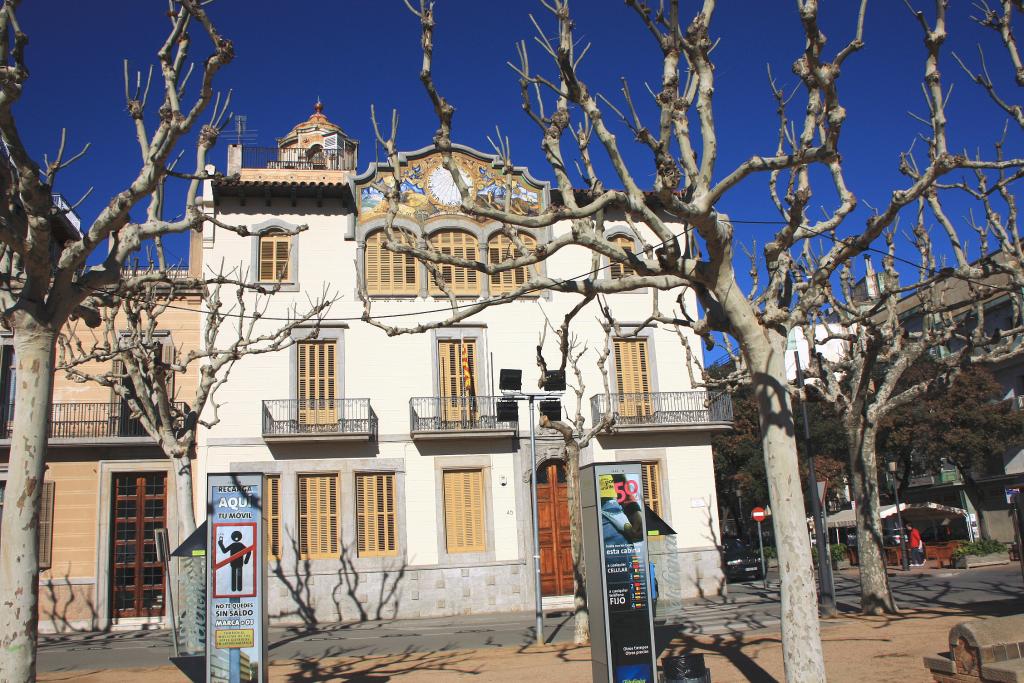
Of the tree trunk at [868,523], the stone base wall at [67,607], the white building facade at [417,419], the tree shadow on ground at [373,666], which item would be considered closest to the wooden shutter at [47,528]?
the stone base wall at [67,607]

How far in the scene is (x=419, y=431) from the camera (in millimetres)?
23516

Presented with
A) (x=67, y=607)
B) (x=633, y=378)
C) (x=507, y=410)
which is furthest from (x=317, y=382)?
(x=633, y=378)

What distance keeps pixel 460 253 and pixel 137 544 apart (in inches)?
471

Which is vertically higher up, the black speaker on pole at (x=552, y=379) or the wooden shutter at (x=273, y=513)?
the black speaker on pole at (x=552, y=379)

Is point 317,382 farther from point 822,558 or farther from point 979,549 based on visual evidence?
point 979,549

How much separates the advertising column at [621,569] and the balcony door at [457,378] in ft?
45.8

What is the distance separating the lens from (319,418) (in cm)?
2358

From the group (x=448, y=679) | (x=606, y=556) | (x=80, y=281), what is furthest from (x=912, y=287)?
(x=80, y=281)

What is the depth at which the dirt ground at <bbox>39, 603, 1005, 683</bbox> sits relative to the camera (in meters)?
10.9

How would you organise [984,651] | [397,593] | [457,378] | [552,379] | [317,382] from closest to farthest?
[984,651] < [552,379] < [397,593] < [317,382] < [457,378]

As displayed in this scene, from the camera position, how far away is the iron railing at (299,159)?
2895cm

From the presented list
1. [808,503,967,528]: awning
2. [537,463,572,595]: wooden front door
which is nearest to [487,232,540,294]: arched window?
[537,463,572,595]: wooden front door

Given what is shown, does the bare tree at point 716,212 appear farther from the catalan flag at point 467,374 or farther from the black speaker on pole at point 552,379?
the catalan flag at point 467,374

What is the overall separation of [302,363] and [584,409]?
807 centimetres
